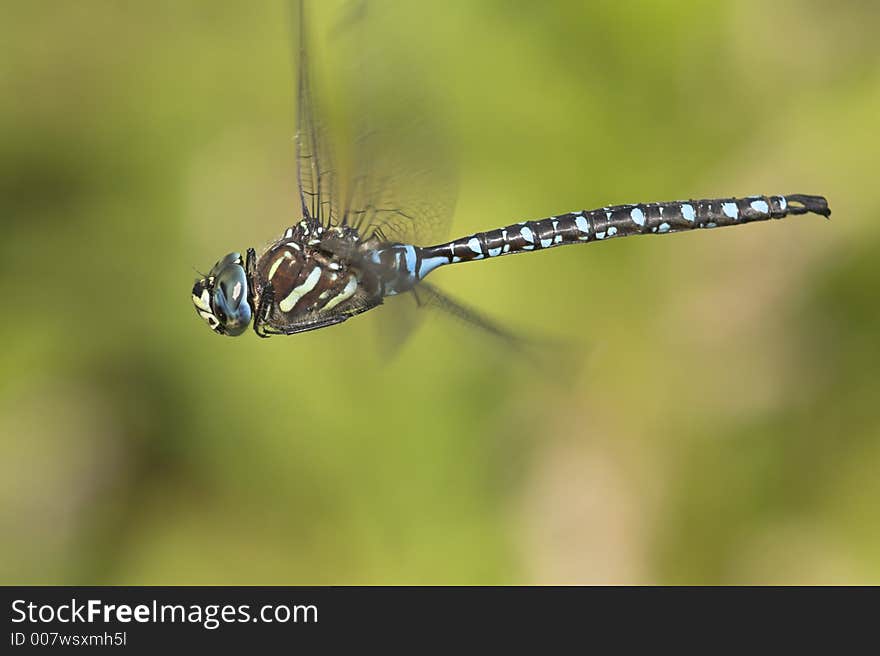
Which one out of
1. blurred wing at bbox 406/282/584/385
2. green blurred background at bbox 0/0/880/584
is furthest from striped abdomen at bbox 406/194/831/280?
green blurred background at bbox 0/0/880/584

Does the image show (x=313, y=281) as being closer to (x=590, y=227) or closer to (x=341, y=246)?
(x=341, y=246)

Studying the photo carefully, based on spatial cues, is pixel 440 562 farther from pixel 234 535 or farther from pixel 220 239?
pixel 220 239

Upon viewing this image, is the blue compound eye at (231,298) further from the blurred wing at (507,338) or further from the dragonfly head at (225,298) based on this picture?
the blurred wing at (507,338)

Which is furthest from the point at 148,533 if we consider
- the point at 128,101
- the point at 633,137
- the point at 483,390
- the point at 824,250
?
the point at 824,250

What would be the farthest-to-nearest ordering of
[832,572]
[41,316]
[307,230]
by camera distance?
[41,316] → [832,572] → [307,230]

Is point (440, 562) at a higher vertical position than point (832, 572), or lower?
higher

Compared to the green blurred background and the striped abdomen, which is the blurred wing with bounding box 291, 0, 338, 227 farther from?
the green blurred background
